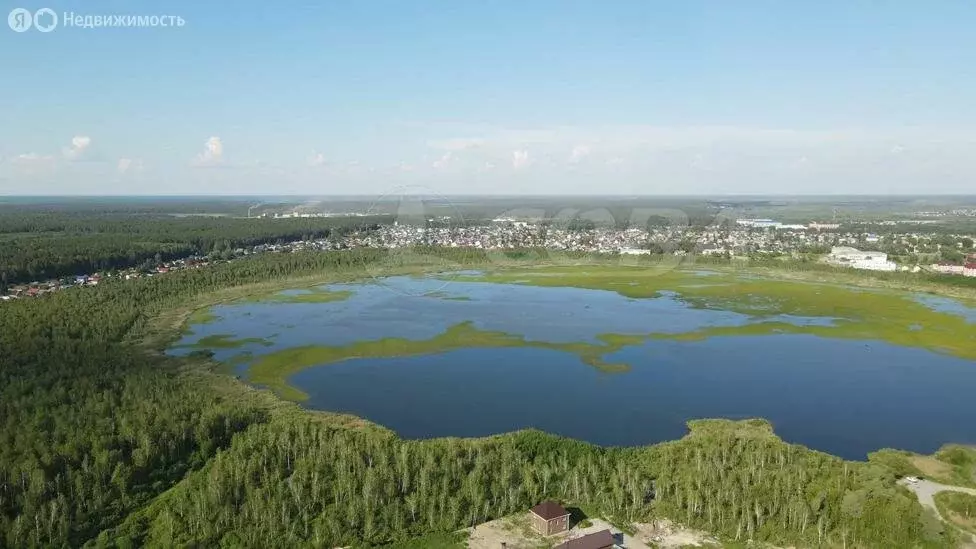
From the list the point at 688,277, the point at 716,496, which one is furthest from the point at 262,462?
the point at 688,277

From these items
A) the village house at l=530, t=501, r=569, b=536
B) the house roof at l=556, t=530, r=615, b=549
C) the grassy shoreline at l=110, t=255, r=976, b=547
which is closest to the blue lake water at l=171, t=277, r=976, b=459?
the grassy shoreline at l=110, t=255, r=976, b=547

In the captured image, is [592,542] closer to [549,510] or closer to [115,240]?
[549,510]

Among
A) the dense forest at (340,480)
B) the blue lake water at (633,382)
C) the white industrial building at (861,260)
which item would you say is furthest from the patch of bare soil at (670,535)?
the white industrial building at (861,260)

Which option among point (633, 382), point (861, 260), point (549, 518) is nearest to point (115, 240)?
point (633, 382)

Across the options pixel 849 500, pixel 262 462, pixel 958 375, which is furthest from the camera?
pixel 958 375

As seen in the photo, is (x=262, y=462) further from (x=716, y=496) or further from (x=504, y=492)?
(x=716, y=496)
